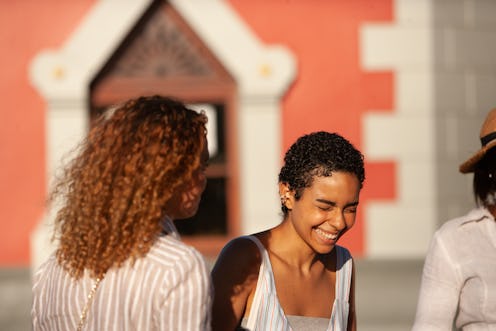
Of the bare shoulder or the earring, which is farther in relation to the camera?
the earring

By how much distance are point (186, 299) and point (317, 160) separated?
2.94ft

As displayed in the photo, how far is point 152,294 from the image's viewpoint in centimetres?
203

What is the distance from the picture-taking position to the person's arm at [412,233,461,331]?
3021mm

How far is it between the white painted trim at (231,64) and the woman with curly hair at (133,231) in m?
5.01

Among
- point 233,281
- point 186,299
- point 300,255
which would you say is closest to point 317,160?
point 300,255

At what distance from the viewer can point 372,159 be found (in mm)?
7227

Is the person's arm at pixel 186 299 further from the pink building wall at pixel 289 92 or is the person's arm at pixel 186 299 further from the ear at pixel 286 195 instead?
the pink building wall at pixel 289 92

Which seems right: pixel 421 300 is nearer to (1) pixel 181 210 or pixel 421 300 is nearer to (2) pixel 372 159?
(1) pixel 181 210

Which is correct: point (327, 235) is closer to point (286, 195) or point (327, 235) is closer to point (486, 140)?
point (286, 195)

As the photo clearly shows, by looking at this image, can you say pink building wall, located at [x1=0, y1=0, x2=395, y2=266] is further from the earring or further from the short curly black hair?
the short curly black hair

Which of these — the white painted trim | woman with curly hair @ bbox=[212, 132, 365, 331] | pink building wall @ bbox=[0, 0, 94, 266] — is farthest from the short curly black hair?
pink building wall @ bbox=[0, 0, 94, 266]

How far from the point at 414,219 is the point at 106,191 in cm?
540

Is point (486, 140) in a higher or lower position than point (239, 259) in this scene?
higher

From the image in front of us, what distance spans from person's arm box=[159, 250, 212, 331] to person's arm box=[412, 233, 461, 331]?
1.25m
